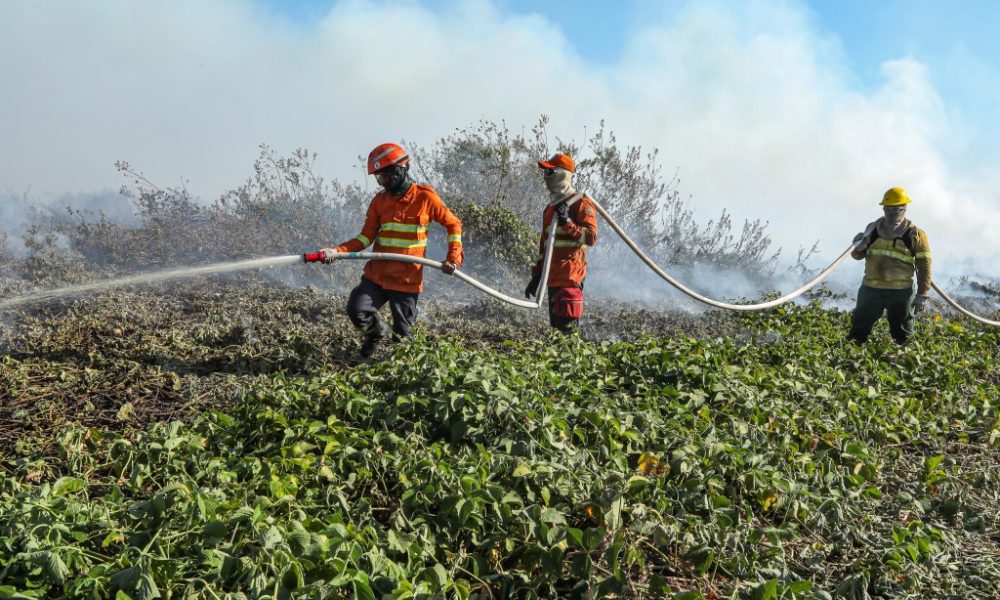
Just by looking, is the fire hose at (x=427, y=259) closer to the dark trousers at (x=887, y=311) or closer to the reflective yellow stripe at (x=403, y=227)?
the reflective yellow stripe at (x=403, y=227)

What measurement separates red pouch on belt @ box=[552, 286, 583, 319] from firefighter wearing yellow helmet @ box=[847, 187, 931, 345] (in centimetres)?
269

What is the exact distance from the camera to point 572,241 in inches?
223

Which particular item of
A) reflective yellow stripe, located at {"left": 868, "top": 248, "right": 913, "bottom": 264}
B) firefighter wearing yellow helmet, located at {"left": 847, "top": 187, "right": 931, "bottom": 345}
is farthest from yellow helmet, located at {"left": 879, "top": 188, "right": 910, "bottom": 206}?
reflective yellow stripe, located at {"left": 868, "top": 248, "right": 913, "bottom": 264}

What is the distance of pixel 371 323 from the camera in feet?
16.9

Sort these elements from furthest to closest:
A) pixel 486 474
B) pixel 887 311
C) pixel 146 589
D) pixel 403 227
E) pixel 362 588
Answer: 1. pixel 887 311
2. pixel 403 227
3. pixel 486 474
4. pixel 362 588
5. pixel 146 589

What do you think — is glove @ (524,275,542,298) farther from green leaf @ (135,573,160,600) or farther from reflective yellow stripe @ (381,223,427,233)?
green leaf @ (135,573,160,600)

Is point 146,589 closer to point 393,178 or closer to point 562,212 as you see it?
point 393,178

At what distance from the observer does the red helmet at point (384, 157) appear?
494 cm

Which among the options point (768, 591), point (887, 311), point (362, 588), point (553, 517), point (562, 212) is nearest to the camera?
point (362, 588)

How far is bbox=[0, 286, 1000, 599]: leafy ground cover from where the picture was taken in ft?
6.87

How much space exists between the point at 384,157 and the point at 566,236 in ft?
5.18

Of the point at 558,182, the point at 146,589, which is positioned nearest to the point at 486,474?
the point at 146,589

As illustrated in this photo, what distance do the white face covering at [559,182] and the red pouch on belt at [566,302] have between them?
0.71 metres

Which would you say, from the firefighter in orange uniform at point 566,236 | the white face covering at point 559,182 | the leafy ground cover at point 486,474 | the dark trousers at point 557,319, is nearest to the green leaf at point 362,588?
the leafy ground cover at point 486,474
